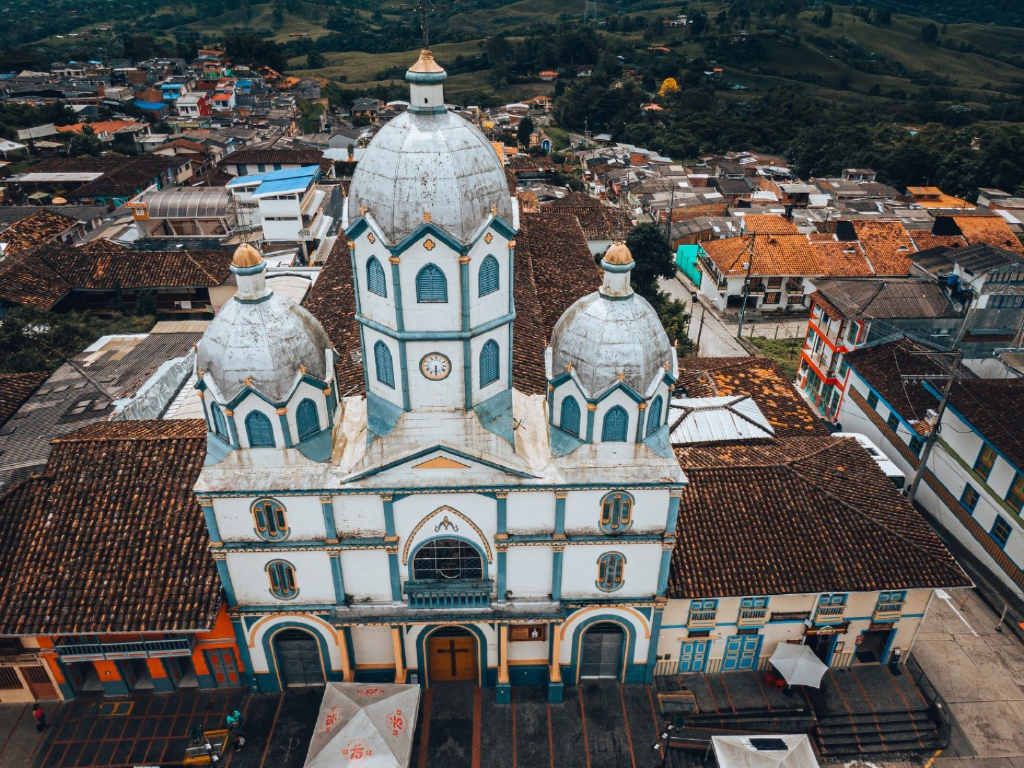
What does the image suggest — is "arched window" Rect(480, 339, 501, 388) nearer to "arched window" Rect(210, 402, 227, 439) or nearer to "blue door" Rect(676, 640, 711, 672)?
"arched window" Rect(210, 402, 227, 439)

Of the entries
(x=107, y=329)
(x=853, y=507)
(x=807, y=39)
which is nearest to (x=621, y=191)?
(x=107, y=329)

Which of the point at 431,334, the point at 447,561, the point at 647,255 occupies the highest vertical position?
the point at 431,334

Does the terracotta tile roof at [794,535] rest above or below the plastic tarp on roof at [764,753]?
above

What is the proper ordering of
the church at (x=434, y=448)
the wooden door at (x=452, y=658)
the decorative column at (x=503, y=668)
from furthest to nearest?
the wooden door at (x=452, y=658) → the decorative column at (x=503, y=668) → the church at (x=434, y=448)

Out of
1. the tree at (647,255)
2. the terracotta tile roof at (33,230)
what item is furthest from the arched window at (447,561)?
the terracotta tile roof at (33,230)

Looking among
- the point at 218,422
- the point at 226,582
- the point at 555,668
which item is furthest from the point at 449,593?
the point at 218,422

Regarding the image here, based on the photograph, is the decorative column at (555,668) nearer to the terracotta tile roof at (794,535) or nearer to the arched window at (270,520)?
the terracotta tile roof at (794,535)

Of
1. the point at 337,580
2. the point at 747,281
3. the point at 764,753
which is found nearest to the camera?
the point at 764,753

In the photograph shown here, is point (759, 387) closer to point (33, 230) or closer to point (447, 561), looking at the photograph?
point (447, 561)
